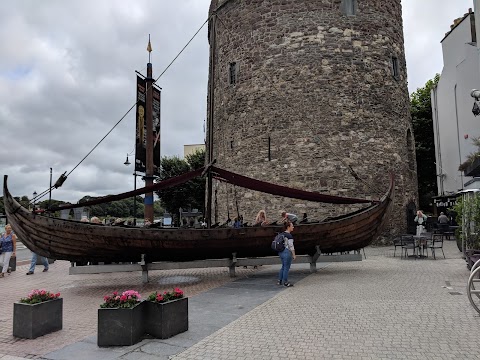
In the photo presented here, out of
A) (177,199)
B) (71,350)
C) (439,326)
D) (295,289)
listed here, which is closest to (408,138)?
(295,289)

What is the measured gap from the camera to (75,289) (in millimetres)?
8727

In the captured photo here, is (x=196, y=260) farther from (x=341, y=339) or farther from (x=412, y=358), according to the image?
(x=412, y=358)

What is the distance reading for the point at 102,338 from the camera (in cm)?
456

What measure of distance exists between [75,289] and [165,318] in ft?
15.9

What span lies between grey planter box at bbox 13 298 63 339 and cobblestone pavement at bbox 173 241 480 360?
2052 mm

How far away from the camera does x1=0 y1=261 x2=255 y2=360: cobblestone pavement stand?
15.7 ft

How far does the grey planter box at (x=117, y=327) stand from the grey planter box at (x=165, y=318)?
10.3 inches

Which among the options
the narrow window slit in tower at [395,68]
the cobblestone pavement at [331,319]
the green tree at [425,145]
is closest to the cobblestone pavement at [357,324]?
the cobblestone pavement at [331,319]

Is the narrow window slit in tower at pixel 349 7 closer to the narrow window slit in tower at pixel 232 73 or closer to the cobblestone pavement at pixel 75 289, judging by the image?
the narrow window slit in tower at pixel 232 73

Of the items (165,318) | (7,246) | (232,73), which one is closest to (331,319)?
(165,318)

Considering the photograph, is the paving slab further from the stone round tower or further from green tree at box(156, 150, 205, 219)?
green tree at box(156, 150, 205, 219)

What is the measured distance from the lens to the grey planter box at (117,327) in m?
4.55

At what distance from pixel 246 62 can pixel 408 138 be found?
829cm

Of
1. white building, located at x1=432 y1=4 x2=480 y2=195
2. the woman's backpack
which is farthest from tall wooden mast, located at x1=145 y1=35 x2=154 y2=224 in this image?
white building, located at x1=432 y1=4 x2=480 y2=195
